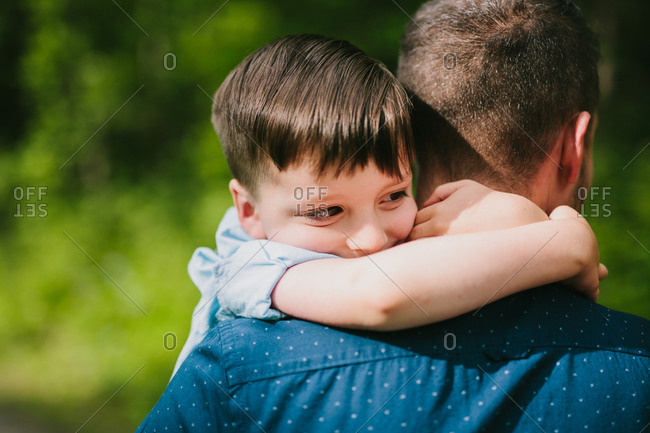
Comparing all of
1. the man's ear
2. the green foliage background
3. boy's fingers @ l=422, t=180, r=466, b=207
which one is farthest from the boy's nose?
the green foliage background

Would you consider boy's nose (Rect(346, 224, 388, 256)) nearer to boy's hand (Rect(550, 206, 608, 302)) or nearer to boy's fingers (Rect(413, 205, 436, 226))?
boy's fingers (Rect(413, 205, 436, 226))

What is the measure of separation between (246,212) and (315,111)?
16.7 inches

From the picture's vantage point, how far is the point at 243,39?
537 cm

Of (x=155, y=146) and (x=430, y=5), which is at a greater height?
(x=430, y=5)

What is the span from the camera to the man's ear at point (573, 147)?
5.58 ft

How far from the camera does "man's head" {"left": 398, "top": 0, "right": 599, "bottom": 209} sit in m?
1.71

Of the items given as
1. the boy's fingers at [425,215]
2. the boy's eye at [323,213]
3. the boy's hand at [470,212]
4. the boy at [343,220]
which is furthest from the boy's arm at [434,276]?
the boy's fingers at [425,215]

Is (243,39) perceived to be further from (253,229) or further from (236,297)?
(236,297)

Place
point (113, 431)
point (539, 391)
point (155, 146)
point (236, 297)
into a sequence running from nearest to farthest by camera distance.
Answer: point (539, 391) < point (236, 297) < point (113, 431) < point (155, 146)

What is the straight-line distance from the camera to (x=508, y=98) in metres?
1.71

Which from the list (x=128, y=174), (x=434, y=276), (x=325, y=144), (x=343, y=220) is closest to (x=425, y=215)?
(x=343, y=220)

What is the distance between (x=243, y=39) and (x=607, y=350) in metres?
4.64

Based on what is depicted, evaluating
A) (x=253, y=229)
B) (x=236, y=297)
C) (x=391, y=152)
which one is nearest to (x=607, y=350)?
(x=391, y=152)

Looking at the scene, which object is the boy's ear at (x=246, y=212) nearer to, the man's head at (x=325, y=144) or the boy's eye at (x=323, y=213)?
the man's head at (x=325, y=144)
